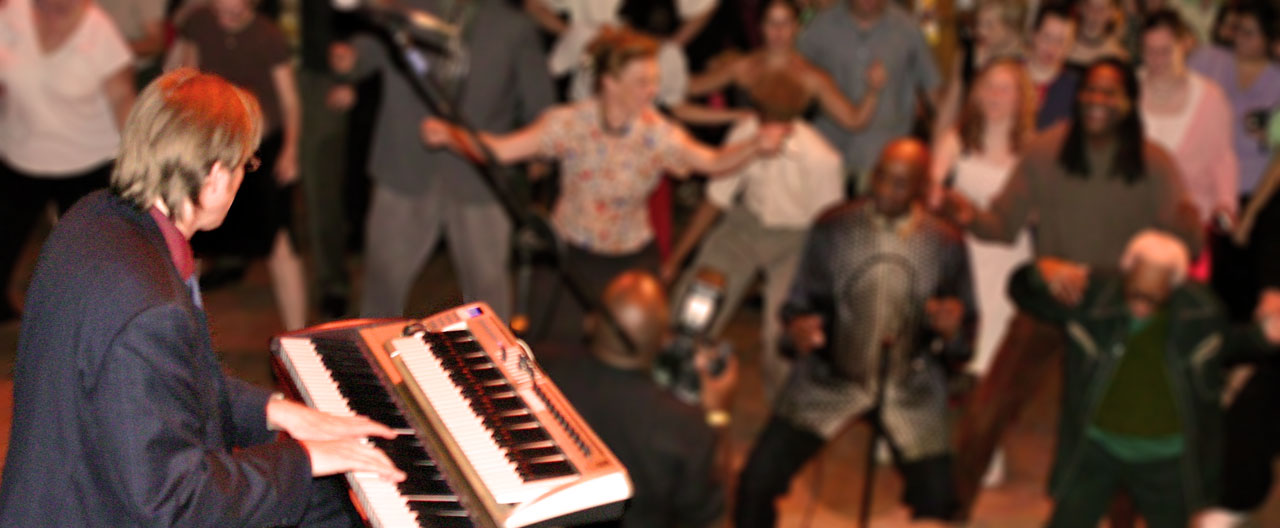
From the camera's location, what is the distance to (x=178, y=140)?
86.2 inches

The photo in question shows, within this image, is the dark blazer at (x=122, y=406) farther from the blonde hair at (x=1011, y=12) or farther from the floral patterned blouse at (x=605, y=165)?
the blonde hair at (x=1011, y=12)

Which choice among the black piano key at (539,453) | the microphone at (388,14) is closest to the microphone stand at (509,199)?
the microphone at (388,14)

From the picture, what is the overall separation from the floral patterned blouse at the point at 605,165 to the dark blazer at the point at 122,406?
3.22 meters

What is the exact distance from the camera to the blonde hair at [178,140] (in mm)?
2193

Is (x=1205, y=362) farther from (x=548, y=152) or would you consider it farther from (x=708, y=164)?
(x=548, y=152)

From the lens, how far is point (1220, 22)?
726cm

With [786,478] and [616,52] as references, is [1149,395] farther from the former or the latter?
[616,52]

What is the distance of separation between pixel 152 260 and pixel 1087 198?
383 cm

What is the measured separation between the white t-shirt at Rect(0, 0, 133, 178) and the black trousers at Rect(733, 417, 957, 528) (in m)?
2.89

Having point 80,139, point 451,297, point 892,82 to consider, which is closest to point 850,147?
point 892,82

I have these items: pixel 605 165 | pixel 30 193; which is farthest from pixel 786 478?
pixel 30 193

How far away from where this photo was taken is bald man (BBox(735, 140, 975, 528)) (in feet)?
15.3

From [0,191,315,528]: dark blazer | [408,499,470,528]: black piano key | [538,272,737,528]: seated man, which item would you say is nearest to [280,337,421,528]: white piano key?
[408,499,470,528]: black piano key

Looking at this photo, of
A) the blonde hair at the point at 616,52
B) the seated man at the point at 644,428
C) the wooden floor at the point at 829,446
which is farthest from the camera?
the blonde hair at the point at 616,52
